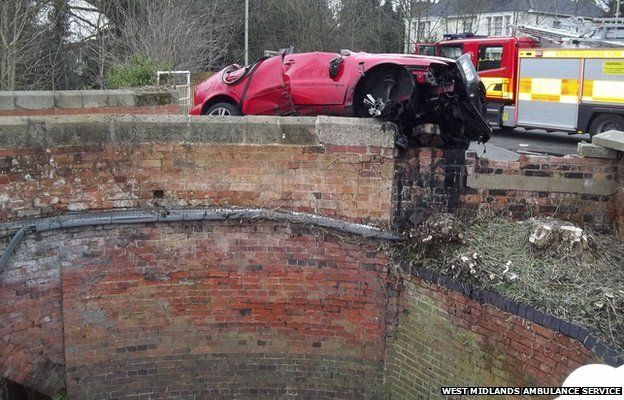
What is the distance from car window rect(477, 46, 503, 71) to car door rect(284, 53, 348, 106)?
37.2 feet

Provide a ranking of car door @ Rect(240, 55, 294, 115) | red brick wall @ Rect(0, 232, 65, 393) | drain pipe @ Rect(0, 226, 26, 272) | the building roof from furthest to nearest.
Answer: the building roof, car door @ Rect(240, 55, 294, 115), red brick wall @ Rect(0, 232, 65, 393), drain pipe @ Rect(0, 226, 26, 272)

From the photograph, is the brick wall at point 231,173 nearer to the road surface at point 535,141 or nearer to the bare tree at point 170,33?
the road surface at point 535,141

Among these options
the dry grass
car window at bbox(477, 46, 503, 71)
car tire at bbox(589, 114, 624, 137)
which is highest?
car window at bbox(477, 46, 503, 71)

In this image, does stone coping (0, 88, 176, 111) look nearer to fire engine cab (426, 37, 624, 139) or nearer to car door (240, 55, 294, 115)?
car door (240, 55, 294, 115)

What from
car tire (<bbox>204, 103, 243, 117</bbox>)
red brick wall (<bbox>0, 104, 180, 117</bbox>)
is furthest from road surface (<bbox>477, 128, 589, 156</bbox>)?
red brick wall (<bbox>0, 104, 180, 117</bbox>)

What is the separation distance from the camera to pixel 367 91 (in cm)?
718

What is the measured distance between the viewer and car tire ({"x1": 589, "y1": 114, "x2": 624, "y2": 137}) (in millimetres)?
14516

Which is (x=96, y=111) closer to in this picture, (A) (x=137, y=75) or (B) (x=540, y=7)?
(A) (x=137, y=75)

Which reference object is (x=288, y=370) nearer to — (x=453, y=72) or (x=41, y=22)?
(x=453, y=72)

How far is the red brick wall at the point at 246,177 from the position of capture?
6.10m

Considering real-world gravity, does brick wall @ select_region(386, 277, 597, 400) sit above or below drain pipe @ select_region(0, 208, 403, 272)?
below

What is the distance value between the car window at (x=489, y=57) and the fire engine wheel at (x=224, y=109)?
11.6 m

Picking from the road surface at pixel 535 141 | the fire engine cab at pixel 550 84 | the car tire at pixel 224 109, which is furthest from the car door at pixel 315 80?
the fire engine cab at pixel 550 84

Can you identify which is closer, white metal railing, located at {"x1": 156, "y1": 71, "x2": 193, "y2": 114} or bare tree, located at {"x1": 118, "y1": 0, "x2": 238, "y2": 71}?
white metal railing, located at {"x1": 156, "y1": 71, "x2": 193, "y2": 114}
